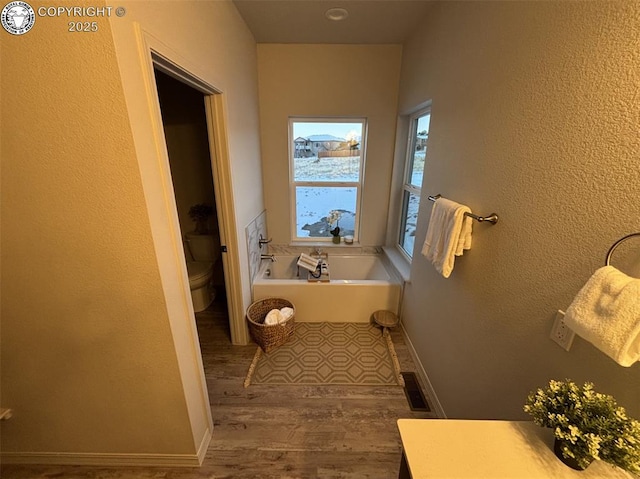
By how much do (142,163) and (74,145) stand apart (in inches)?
7.8

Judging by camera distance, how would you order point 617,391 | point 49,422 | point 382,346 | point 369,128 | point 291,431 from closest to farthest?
point 617,391
point 49,422
point 291,431
point 382,346
point 369,128

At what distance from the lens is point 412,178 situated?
260cm

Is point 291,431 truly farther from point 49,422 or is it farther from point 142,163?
point 142,163

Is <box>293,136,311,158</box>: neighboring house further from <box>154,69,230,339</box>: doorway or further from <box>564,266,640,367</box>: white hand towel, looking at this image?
<box>564,266,640,367</box>: white hand towel

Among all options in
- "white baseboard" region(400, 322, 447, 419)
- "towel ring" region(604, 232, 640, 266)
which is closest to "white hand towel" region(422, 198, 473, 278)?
"towel ring" region(604, 232, 640, 266)

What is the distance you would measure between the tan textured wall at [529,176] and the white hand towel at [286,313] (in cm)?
119

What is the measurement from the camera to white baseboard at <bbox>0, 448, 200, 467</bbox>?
126cm

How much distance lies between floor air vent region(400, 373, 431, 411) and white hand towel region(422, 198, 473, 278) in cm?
95

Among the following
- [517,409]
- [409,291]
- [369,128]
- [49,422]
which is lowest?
[49,422]

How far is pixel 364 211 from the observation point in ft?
9.82

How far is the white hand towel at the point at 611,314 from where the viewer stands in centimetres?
55

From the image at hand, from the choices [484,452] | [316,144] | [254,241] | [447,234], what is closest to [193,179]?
[254,241]

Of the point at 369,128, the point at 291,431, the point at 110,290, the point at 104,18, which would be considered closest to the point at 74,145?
the point at 104,18

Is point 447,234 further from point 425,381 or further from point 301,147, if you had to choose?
point 301,147
